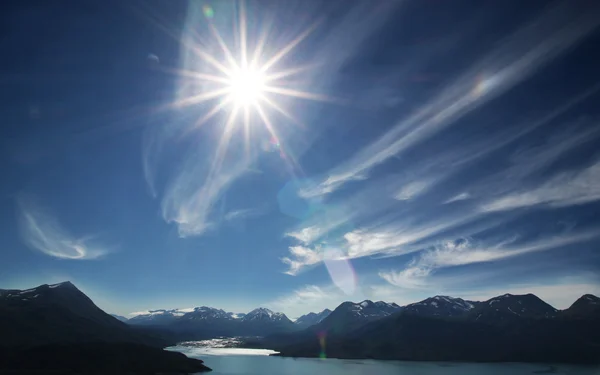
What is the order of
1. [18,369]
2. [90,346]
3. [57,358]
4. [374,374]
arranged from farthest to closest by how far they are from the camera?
[374,374] → [90,346] → [57,358] → [18,369]

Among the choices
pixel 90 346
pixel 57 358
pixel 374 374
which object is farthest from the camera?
pixel 374 374

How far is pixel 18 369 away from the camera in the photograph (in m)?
150

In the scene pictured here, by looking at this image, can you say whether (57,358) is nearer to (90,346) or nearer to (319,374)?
(90,346)

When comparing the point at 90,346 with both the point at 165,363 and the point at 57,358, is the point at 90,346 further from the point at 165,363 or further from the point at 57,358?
the point at 165,363

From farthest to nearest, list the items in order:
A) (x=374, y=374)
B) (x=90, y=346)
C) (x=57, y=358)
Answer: (x=374, y=374)
(x=90, y=346)
(x=57, y=358)

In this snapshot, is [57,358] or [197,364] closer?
[57,358]

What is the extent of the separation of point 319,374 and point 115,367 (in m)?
108

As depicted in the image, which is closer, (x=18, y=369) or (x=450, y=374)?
(x=18, y=369)

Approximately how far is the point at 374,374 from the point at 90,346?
164m

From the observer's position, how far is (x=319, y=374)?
616ft

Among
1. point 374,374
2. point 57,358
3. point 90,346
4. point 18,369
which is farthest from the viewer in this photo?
point 374,374

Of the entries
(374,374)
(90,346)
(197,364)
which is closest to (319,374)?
(374,374)

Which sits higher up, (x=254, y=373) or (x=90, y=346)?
(x=90, y=346)

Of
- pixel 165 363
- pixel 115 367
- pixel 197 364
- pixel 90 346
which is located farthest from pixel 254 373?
pixel 90 346
